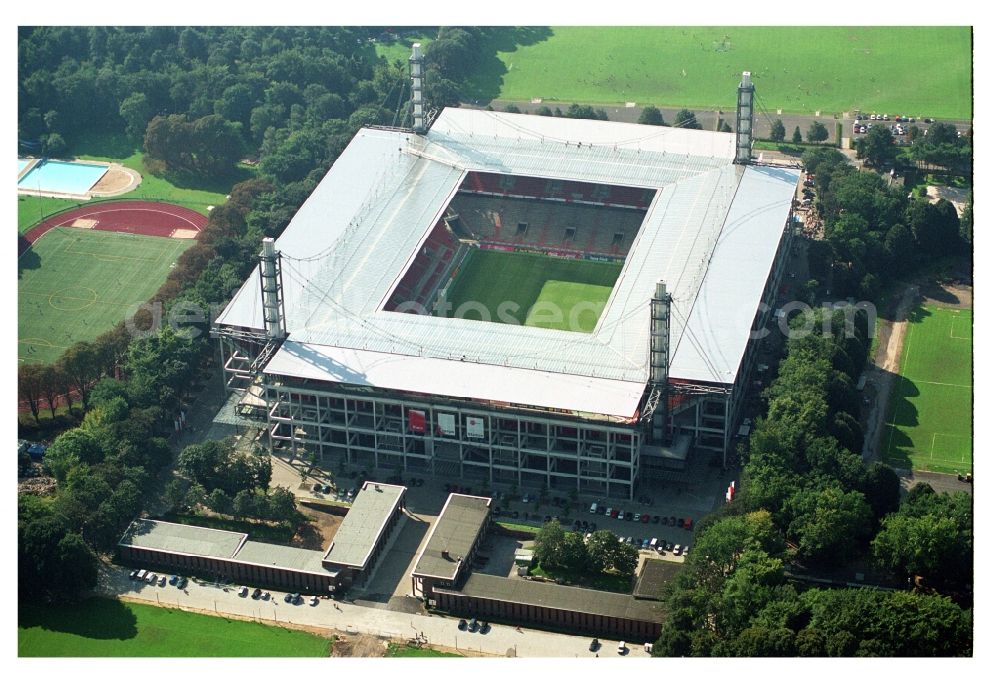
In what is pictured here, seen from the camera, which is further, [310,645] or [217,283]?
[217,283]

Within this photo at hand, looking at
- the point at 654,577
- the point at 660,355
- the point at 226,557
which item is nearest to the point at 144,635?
the point at 226,557

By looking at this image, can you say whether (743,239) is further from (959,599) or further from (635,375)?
(959,599)

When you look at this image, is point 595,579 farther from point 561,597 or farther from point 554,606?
point 554,606

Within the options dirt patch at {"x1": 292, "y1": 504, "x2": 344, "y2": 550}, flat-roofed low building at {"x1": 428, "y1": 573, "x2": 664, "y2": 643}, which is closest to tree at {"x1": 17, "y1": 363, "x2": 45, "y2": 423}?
dirt patch at {"x1": 292, "y1": 504, "x2": 344, "y2": 550}

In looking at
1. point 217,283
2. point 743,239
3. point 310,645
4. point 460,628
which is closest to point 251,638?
point 310,645

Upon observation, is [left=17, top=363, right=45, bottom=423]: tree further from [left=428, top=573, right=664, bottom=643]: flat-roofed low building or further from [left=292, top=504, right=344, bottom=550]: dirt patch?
[left=428, top=573, right=664, bottom=643]: flat-roofed low building

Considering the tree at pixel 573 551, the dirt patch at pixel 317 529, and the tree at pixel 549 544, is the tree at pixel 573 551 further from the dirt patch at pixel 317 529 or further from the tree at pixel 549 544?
the dirt patch at pixel 317 529
